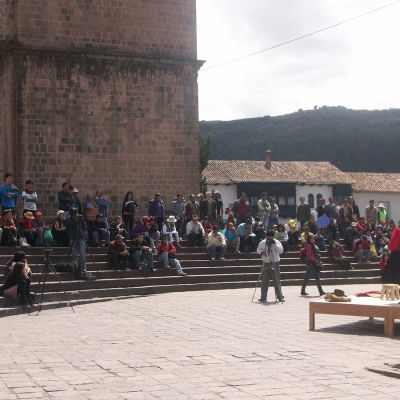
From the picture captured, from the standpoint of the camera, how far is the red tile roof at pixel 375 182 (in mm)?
55719

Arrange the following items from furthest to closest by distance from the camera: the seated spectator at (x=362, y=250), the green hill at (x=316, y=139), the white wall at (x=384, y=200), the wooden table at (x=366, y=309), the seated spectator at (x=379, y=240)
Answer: the green hill at (x=316, y=139) < the white wall at (x=384, y=200) < the seated spectator at (x=379, y=240) < the seated spectator at (x=362, y=250) < the wooden table at (x=366, y=309)

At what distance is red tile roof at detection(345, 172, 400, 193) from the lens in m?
55.7

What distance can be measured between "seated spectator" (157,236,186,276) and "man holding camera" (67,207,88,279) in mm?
2613

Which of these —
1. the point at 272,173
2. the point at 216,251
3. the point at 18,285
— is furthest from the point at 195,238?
the point at 272,173

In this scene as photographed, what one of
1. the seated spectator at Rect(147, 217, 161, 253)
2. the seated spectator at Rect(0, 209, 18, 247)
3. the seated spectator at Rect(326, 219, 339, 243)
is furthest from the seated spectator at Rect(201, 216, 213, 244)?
the seated spectator at Rect(0, 209, 18, 247)

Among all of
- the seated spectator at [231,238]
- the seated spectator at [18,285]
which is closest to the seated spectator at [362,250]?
the seated spectator at [231,238]

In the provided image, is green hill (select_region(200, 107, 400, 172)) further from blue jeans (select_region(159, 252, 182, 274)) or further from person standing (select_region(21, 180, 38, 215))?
person standing (select_region(21, 180, 38, 215))

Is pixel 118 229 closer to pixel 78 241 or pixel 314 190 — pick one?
pixel 78 241

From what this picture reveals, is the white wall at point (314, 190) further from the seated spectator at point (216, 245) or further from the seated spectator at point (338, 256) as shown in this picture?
the seated spectator at point (216, 245)

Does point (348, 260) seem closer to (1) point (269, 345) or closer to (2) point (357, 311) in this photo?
(2) point (357, 311)

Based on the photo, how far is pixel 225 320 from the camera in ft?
41.4

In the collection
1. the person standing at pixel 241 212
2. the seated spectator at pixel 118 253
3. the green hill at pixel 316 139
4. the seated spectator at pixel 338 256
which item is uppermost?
the green hill at pixel 316 139

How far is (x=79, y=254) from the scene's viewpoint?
16.7 meters

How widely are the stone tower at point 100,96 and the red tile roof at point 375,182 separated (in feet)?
109
